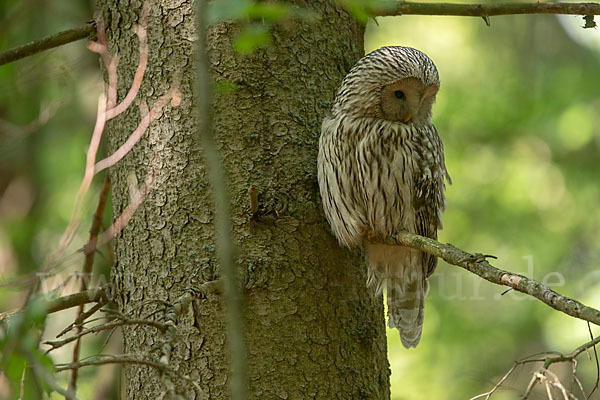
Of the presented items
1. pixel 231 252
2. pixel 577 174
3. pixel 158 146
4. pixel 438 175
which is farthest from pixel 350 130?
pixel 577 174

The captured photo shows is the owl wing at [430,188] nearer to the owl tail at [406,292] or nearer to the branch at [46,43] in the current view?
the owl tail at [406,292]

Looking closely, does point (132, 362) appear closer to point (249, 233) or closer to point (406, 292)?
point (249, 233)

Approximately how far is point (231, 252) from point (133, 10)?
1.66 metres

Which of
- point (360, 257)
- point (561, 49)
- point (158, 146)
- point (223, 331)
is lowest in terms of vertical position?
point (223, 331)

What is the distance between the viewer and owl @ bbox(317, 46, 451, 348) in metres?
2.89

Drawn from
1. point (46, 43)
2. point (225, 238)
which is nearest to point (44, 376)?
point (225, 238)

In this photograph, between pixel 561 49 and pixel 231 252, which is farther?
pixel 561 49

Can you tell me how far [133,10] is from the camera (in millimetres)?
2619

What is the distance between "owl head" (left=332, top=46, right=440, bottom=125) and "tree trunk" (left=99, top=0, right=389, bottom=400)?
245 mm

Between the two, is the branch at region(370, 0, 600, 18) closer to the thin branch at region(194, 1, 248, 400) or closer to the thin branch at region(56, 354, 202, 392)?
the thin branch at region(194, 1, 248, 400)

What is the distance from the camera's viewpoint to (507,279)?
6.33 feet

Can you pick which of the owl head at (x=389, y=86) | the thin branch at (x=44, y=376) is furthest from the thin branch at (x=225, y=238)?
the owl head at (x=389, y=86)

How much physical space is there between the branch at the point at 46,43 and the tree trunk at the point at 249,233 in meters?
0.11

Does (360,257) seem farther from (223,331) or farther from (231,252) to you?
(231,252)
